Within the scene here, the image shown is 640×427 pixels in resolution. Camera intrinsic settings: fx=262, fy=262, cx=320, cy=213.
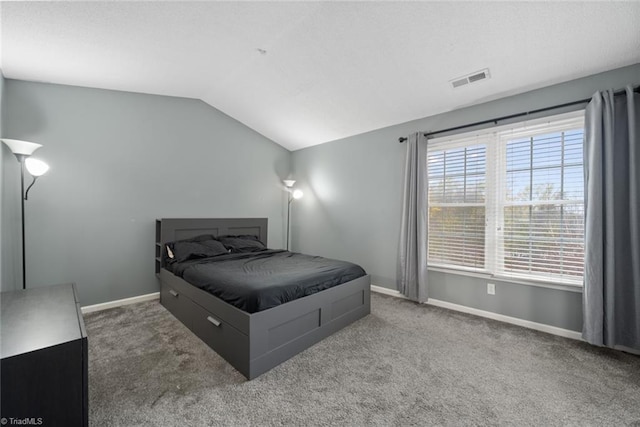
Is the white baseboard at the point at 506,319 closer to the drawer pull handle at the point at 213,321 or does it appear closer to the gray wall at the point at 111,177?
the drawer pull handle at the point at 213,321

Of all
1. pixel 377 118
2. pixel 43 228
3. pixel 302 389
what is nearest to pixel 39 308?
pixel 302 389

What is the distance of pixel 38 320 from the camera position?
1388 millimetres

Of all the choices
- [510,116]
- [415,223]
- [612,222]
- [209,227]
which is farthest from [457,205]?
[209,227]

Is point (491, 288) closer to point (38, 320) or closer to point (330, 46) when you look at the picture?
point (330, 46)

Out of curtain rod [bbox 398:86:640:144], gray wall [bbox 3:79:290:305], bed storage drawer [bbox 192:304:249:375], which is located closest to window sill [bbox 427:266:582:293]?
curtain rod [bbox 398:86:640:144]

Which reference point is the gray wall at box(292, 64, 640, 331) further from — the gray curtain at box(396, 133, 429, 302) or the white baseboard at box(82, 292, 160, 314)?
the white baseboard at box(82, 292, 160, 314)

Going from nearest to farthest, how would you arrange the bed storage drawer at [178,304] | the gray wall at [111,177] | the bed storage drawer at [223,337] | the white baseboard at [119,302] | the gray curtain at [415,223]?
the bed storage drawer at [223,337], the bed storage drawer at [178,304], the gray wall at [111,177], the white baseboard at [119,302], the gray curtain at [415,223]

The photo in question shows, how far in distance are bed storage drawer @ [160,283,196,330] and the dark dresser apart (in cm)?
129

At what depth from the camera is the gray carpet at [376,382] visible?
154cm

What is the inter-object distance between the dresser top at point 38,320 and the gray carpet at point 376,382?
0.61 m

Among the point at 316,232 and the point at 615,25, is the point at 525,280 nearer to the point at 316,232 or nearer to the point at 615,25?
the point at 615,25

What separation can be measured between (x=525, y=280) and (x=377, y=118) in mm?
2588

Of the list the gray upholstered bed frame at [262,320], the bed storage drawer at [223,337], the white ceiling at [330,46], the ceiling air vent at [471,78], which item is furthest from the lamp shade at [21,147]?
the ceiling air vent at [471,78]

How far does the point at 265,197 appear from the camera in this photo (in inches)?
189
